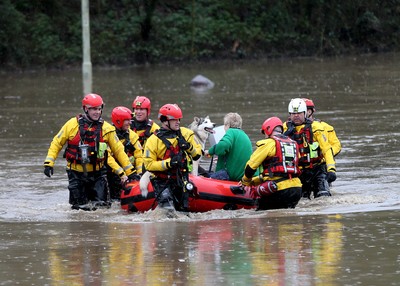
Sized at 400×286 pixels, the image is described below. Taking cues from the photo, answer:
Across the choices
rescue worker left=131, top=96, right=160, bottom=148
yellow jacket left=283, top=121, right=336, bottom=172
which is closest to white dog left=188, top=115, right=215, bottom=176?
rescue worker left=131, top=96, right=160, bottom=148

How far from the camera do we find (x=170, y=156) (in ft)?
44.5

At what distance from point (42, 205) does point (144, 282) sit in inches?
250

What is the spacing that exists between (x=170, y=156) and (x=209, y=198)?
84 centimetres

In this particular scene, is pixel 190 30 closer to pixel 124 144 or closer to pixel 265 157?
pixel 124 144

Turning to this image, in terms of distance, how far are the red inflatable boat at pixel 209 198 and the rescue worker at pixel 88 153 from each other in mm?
592

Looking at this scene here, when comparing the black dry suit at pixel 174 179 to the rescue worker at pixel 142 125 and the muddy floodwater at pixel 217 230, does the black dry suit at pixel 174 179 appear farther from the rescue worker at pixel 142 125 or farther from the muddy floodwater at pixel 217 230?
the rescue worker at pixel 142 125

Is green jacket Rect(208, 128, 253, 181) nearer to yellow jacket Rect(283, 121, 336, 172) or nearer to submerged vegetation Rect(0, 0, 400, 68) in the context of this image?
yellow jacket Rect(283, 121, 336, 172)

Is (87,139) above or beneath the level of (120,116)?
beneath

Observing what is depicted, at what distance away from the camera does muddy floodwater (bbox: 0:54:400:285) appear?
31.0 ft

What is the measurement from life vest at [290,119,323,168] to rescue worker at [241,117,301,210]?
948 millimetres

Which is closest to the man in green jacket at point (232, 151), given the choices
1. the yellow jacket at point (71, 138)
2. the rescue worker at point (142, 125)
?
the yellow jacket at point (71, 138)

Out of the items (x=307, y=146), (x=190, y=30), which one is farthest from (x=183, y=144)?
(x=190, y=30)

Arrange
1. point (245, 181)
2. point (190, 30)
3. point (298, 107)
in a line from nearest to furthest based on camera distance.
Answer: point (245, 181) → point (298, 107) → point (190, 30)

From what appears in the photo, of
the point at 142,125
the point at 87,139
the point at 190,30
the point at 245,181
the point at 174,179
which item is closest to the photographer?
the point at 174,179
